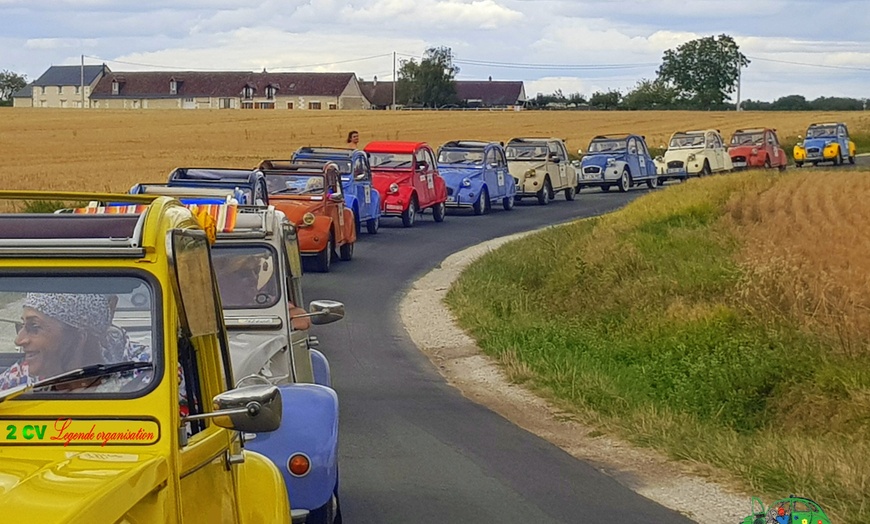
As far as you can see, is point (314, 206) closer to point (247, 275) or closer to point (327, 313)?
point (247, 275)

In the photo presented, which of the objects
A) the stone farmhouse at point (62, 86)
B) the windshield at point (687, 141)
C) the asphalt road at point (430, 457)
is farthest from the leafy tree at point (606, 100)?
the asphalt road at point (430, 457)

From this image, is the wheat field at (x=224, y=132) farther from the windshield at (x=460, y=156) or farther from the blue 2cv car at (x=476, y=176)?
the blue 2cv car at (x=476, y=176)

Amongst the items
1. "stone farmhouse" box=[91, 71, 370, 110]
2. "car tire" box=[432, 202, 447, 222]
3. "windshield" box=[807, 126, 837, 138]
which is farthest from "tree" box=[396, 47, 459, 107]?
"car tire" box=[432, 202, 447, 222]

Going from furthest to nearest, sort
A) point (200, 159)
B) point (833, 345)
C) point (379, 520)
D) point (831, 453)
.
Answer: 1. point (200, 159)
2. point (833, 345)
3. point (831, 453)
4. point (379, 520)

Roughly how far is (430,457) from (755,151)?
1408 inches

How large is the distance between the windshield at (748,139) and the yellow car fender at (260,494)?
40223 millimetres

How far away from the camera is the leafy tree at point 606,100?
113m

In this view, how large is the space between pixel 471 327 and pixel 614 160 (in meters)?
23.0

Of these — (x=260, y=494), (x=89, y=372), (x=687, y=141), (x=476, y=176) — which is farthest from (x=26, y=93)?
(x=89, y=372)

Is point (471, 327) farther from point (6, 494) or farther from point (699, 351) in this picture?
point (6, 494)

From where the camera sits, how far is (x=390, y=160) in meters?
27.1

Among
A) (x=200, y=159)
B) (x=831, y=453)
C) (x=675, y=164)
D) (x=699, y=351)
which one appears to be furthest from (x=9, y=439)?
(x=200, y=159)

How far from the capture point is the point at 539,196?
33.8m

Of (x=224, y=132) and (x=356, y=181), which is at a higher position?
(x=356, y=181)
